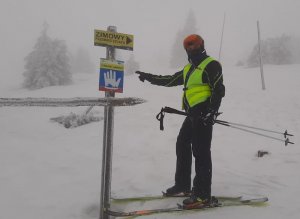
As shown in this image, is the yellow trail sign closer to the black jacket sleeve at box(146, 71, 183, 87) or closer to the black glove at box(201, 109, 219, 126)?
the black jacket sleeve at box(146, 71, 183, 87)

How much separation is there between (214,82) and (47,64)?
1453 inches

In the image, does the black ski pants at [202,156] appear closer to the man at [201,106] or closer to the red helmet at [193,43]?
the man at [201,106]

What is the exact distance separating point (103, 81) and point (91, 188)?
233cm

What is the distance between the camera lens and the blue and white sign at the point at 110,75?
4363 mm

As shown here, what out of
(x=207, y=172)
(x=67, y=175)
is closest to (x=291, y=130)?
(x=207, y=172)

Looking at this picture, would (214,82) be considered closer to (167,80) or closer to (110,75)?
(167,80)

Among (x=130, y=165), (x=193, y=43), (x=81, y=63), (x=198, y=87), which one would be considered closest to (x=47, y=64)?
(x=81, y=63)

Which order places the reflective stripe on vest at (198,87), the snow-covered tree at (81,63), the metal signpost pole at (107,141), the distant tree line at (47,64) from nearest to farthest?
the metal signpost pole at (107,141)
the reflective stripe on vest at (198,87)
the distant tree line at (47,64)
the snow-covered tree at (81,63)

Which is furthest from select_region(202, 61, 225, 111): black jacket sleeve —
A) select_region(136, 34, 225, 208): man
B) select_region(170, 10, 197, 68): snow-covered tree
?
select_region(170, 10, 197, 68): snow-covered tree

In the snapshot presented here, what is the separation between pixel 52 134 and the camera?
396 inches

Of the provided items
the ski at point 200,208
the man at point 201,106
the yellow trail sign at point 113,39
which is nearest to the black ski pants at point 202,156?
the man at point 201,106

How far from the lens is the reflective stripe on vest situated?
15.7ft

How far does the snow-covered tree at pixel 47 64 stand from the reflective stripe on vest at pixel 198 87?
35.4 m

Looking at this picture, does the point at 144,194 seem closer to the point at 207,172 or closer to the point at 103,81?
the point at 207,172
